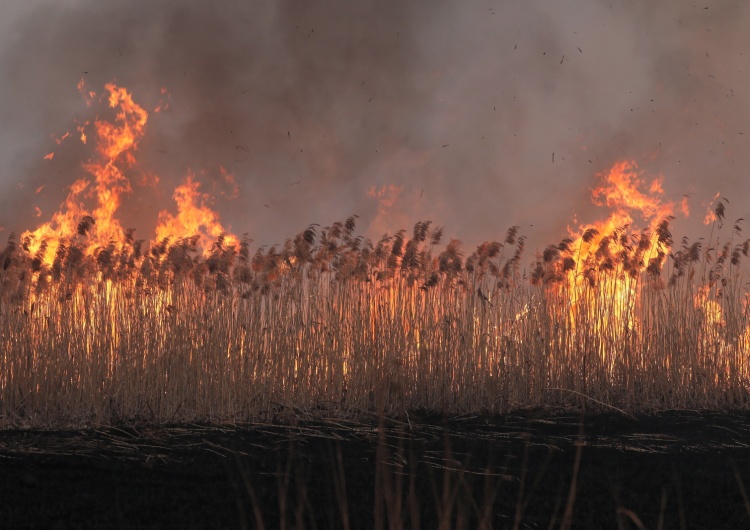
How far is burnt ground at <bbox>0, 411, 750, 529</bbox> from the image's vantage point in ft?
11.8

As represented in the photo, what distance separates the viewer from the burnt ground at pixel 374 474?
142 inches

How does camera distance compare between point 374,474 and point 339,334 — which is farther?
point 339,334

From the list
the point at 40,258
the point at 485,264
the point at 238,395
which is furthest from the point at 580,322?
the point at 40,258

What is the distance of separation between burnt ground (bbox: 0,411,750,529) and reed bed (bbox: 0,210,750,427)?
0.48 meters

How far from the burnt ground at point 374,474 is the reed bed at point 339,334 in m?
0.48

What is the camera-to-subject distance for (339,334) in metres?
6.44

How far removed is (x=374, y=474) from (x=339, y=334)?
7.20ft

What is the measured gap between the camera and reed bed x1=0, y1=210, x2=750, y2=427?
20.4 feet

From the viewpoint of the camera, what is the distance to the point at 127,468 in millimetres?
4395

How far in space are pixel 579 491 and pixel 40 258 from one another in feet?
14.4

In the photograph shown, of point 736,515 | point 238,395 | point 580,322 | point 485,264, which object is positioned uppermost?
point 485,264

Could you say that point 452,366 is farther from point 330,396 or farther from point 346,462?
point 346,462

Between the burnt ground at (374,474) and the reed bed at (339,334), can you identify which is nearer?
the burnt ground at (374,474)

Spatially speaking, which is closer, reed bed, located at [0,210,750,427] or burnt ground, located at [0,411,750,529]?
burnt ground, located at [0,411,750,529]
